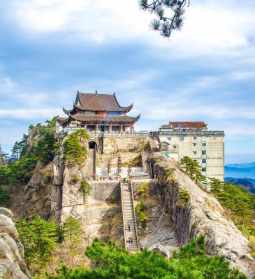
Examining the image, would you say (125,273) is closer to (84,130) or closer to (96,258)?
(96,258)

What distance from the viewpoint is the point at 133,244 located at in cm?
5259

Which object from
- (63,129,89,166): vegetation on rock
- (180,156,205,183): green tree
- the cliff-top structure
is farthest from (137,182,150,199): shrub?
(63,129,89,166): vegetation on rock

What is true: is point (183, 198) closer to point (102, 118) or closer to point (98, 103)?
point (102, 118)

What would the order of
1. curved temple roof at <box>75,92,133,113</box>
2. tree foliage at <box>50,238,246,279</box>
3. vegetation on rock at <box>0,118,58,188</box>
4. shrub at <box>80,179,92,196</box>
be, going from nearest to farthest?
1. tree foliage at <box>50,238,246,279</box>
2. shrub at <box>80,179,92,196</box>
3. vegetation on rock at <box>0,118,58,188</box>
4. curved temple roof at <box>75,92,133,113</box>

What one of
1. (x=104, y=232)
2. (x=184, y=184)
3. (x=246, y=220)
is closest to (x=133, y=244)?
(x=104, y=232)

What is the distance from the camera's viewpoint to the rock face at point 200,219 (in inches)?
1635

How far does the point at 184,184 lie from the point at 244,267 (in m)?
17.2

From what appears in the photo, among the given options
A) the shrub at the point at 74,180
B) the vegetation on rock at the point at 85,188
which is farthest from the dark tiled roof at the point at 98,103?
the vegetation on rock at the point at 85,188

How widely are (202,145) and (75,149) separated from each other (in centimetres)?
2076

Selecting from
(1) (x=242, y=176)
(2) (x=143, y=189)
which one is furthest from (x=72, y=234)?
(1) (x=242, y=176)

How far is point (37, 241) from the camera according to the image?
4912 centimetres

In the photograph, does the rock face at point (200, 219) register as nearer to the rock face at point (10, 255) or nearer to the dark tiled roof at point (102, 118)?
the dark tiled roof at point (102, 118)

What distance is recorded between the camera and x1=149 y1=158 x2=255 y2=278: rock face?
41531 millimetres

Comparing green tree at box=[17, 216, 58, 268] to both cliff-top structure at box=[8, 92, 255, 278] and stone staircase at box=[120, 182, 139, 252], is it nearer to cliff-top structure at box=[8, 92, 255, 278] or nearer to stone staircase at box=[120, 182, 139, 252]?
cliff-top structure at box=[8, 92, 255, 278]
